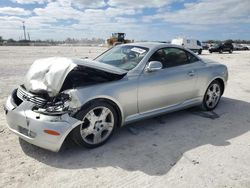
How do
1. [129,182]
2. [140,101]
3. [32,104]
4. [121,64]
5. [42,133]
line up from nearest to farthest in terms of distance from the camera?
1. [129,182]
2. [42,133]
3. [32,104]
4. [140,101]
5. [121,64]

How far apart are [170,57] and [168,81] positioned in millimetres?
580

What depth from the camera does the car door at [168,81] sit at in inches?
155

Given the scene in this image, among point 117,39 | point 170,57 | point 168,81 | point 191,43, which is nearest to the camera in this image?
point 168,81

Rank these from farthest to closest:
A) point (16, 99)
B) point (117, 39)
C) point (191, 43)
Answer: point (117, 39) < point (191, 43) < point (16, 99)

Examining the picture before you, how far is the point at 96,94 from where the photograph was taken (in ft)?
10.9

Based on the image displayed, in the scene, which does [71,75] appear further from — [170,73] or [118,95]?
[170,73]

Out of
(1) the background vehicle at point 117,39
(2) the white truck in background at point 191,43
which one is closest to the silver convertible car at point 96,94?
(2) the white truck in background at point 191,43

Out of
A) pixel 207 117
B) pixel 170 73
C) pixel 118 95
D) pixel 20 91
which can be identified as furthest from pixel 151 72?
pixel 20 91

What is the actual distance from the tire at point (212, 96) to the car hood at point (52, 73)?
236 cm

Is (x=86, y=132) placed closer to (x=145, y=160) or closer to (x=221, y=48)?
(x=145, y=160)

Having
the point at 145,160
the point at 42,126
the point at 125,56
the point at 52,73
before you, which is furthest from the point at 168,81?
the point at 42,126

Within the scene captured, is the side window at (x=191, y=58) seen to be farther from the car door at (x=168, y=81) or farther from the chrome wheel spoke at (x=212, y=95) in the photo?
the chrome wheel spoke at (x=212, y=95)

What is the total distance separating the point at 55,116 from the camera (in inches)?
120

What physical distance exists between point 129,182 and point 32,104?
1.73 metres
